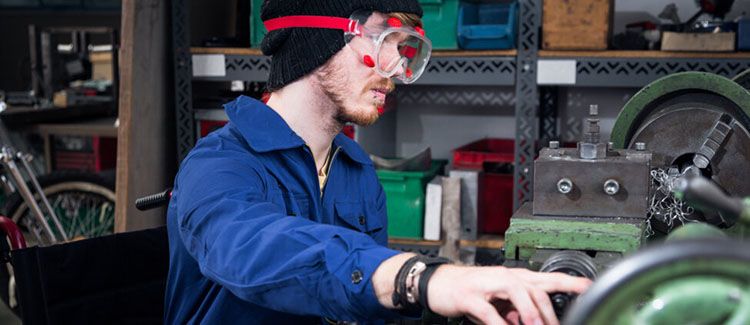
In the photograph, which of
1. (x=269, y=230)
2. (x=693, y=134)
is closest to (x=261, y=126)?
(x=269, y=230)

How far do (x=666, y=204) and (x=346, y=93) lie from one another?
24.4 inches

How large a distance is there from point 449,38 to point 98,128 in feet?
7.04

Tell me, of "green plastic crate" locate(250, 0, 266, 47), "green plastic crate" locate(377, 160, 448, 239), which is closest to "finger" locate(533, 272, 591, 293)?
"green plastic crate" locate(377, 160, 448, 239)

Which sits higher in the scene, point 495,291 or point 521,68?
point 521,68

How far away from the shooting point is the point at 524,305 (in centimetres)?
81

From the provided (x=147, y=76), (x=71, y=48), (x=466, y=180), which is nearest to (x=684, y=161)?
(x=466, y=180)

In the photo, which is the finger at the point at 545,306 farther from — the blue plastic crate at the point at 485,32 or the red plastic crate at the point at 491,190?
the red plastic crate at the point at 491,190

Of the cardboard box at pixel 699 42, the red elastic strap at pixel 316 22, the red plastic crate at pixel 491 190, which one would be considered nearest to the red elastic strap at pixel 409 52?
the red elastic strap at pixel 316 22

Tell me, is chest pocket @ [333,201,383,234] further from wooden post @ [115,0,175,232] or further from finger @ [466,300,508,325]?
wooden post @ [115,0,175,232]

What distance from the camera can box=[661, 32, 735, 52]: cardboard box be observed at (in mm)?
2510

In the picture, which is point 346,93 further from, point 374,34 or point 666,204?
point 666,204

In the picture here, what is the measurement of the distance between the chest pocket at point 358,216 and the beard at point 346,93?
7.1 inches

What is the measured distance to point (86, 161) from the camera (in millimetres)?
4188

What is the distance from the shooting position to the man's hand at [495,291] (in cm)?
81
